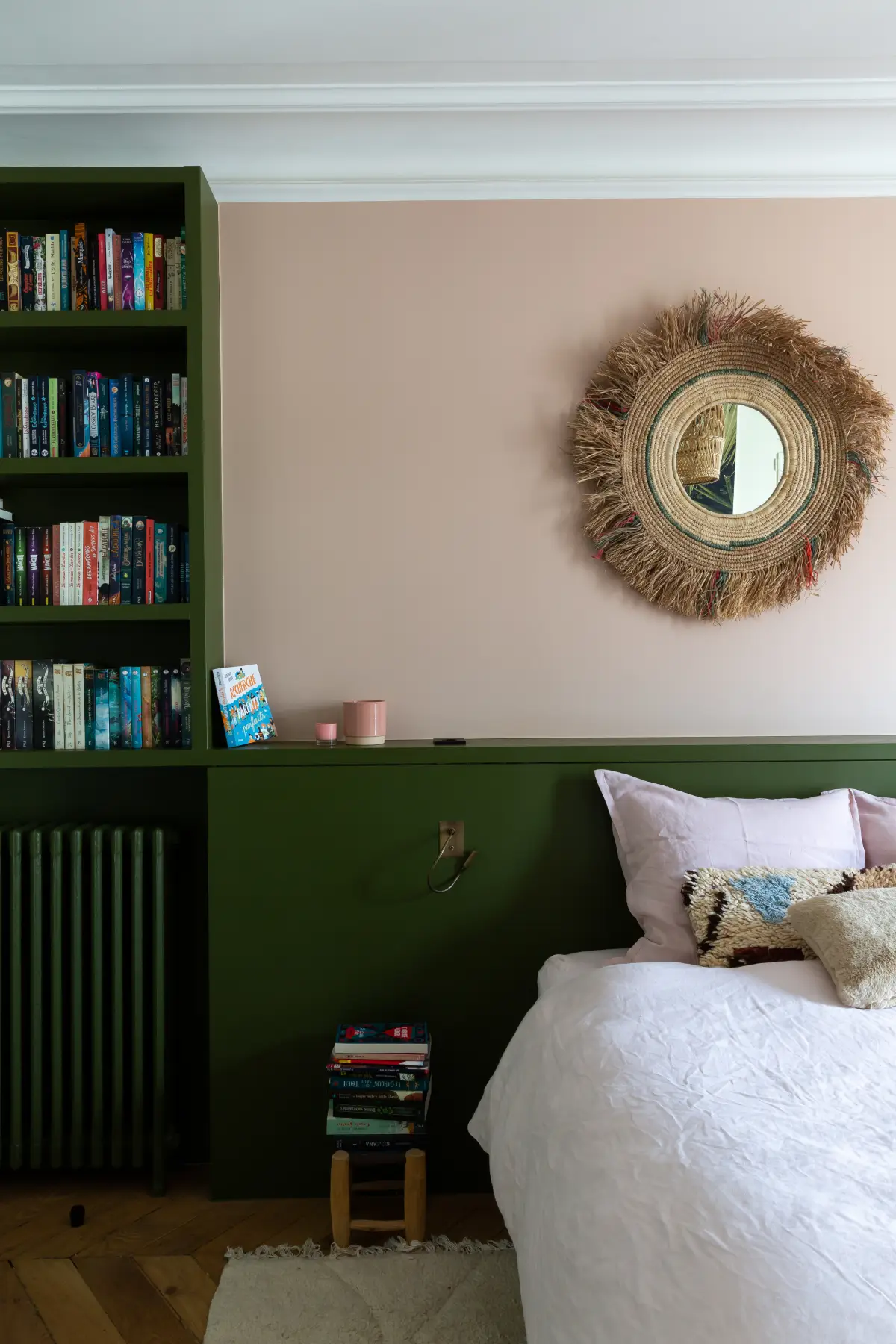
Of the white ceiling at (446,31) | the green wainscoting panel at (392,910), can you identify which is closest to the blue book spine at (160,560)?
the green wainscoting panel at (392,910)

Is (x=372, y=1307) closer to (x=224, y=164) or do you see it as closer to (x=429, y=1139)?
(x=429, y=1139)

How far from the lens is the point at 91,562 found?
87.4 inches

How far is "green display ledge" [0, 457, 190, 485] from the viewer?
2137 millimetres

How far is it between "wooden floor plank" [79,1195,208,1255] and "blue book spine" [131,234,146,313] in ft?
6.90

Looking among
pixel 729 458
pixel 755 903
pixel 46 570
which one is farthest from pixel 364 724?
pixel 729 458

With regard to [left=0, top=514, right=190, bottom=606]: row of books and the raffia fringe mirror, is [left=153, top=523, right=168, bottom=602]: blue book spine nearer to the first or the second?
[left=0, top=514, right=190, bottom=606]: row of books

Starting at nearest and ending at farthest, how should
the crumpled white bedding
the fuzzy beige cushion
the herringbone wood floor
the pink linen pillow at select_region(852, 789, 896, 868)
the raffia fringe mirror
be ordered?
the crumpled white bedding < the fuzzy beige cushion < the herringbone wood floor < the pink linen pillow at select_region(852, 789, 896, 868) < the raffia fringe mirror

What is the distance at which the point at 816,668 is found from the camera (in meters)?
2.45

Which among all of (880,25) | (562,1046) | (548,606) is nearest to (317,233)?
(548,606)

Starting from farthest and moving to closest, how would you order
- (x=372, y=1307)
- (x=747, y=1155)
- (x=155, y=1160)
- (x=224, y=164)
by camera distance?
(x=224, y=164), (x=155, y=1160), (x=372, y=1307), (x=747, y=1155)

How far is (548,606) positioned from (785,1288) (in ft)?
5.54

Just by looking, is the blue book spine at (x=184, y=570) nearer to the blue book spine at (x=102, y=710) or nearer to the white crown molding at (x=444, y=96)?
the blue book spine at (x=102, y=710)

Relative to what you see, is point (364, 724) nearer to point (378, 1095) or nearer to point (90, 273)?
point (378, 1095)

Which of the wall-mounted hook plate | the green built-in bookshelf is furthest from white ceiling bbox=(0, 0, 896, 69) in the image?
the wall-mounted hook plate
